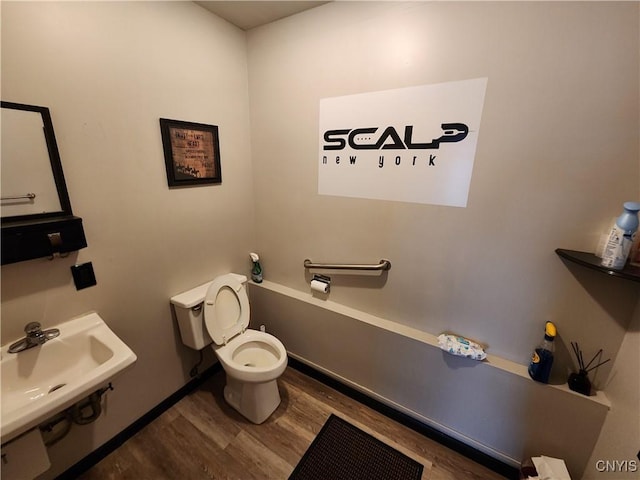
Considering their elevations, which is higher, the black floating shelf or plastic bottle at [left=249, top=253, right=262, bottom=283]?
the black floating shelf

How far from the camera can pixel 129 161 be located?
4.42 feet

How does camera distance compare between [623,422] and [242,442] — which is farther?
[242,442]

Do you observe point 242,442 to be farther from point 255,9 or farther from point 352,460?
point 255,9

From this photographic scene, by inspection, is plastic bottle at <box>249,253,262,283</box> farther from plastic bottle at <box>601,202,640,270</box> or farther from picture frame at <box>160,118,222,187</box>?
plastic bottle at <box>601,202,640,270</box>

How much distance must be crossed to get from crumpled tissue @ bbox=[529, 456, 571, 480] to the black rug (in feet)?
1.83

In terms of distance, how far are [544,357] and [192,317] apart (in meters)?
1.90

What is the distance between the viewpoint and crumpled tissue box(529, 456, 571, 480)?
1170mm

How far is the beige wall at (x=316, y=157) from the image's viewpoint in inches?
40.4

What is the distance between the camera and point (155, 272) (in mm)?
1540

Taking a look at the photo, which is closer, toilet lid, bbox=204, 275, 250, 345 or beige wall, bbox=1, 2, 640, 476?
beige wall, bbox=1, 2, 640, 476

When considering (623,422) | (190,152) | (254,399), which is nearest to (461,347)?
(623,422)

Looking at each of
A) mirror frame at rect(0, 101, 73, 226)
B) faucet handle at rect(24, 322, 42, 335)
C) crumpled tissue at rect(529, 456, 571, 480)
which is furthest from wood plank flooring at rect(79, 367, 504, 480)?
mirror frame at rect(0, 101, 73, 226)

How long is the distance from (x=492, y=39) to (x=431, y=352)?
1563 mm

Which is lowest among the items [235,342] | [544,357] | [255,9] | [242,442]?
[242,442]
